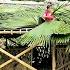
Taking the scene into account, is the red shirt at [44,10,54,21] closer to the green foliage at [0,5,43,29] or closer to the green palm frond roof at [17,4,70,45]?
the green palm frond roof at [17,4,70,45]

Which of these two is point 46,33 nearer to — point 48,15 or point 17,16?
point 48,15

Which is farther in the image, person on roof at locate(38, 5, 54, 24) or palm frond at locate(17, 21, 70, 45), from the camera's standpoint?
person on roof at locate(38, 5, 54, 24)

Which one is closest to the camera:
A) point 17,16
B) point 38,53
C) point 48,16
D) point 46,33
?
point 46,33

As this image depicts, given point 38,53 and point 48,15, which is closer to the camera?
point 48,15

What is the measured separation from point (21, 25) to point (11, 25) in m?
0.28

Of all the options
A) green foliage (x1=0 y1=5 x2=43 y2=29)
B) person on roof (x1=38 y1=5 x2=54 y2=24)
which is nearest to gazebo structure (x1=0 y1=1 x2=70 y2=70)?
green foliage (x1=0 y1=5 x2=43 y2=29)

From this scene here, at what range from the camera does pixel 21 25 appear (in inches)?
337

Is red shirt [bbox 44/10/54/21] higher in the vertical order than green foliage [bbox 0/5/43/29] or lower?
higher

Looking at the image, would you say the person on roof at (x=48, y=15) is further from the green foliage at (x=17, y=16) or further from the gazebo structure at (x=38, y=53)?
the green foliage at (x=17, y=16)

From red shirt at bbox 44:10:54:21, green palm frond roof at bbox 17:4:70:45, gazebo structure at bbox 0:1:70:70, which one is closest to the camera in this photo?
green palm frond roof at bbox 17:4:70:45

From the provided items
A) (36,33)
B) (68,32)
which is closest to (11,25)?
(36,33)

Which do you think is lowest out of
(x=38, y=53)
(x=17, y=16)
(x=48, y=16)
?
(x=38, y=53)

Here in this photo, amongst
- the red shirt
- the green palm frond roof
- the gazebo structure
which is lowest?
the gazebo structure

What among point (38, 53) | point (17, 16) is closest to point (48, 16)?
point (17, 16)
